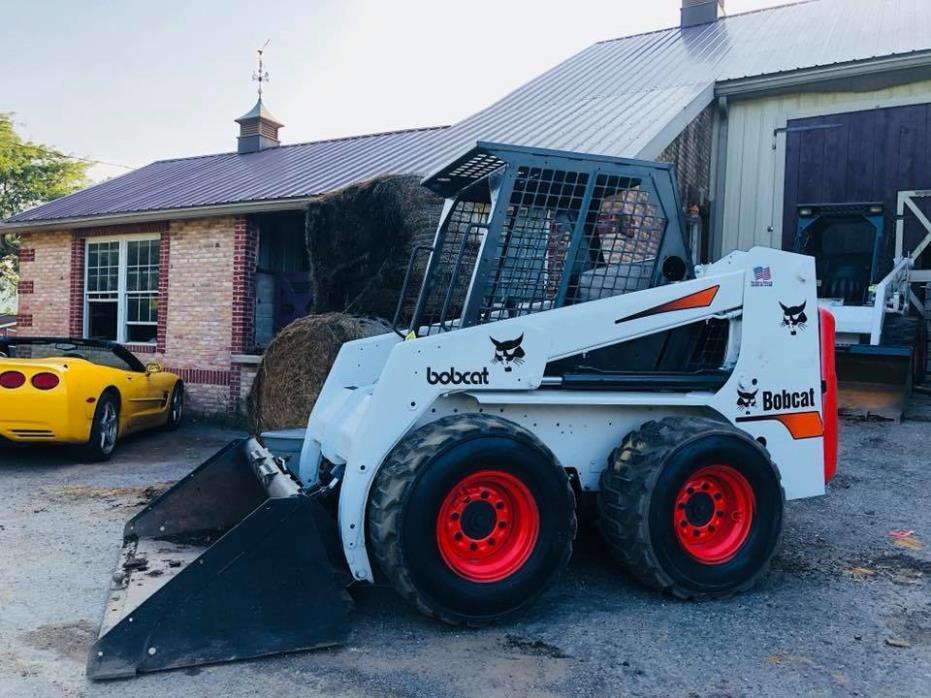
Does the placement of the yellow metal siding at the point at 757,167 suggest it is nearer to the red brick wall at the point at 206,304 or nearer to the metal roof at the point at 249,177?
the metal roof at the point at 249,177

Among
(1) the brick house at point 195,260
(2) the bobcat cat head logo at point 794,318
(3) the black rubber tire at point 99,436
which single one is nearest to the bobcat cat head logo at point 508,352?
(2) the bobcat cat head logo at point 794,318

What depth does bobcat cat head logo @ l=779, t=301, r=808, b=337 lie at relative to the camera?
4512mm

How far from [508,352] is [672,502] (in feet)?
3.71

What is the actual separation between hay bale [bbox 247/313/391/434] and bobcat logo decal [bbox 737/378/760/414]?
4462mm

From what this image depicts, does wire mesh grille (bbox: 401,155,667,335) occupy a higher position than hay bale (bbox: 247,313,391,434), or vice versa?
wire mesh grille (bbox: 401,155,667,335)

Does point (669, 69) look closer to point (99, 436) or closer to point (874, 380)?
point (874, 380)

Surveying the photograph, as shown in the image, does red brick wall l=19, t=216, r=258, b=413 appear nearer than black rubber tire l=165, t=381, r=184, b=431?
No

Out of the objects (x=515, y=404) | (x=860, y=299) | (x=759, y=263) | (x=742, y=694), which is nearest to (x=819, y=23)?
(x=860, y=299)

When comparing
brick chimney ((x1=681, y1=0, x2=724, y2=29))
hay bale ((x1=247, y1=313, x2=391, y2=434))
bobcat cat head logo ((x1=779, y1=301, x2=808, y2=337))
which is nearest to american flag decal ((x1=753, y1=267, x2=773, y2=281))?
bobcat cat head logo ((x1=779, y1=301, x2=808, y2=337))

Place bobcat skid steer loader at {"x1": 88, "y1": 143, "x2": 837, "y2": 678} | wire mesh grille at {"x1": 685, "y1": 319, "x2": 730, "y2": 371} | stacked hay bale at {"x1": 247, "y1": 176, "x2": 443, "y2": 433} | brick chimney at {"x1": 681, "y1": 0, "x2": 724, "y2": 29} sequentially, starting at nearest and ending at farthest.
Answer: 1. bobcat skid steer loader at {"x1": 88, "y1": 143, "x2": 837, "y2": 678}
2. wire mesh grille at {"x1": 685, "y1": 319, "x2": 730, "y2": 371}
3. stacked hay bale at {"x1": 247, "y1": 176, "x2": 443, "y2": 433}
4. brick chimney at {"x1": 681, "y1": 0, "x2": 724, "y2": 29}

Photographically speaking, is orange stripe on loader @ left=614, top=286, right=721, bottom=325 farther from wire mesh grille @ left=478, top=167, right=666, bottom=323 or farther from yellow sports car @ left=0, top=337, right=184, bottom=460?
yellow sports car @ left=0, top=337, right=184, bottom=460

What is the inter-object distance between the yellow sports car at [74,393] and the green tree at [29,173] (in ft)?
73.2

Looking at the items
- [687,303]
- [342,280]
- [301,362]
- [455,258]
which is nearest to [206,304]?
[342,280]

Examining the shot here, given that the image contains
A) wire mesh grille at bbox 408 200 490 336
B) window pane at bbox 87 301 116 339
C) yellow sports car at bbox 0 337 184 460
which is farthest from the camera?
window pane at bbox 87 301 116 339
